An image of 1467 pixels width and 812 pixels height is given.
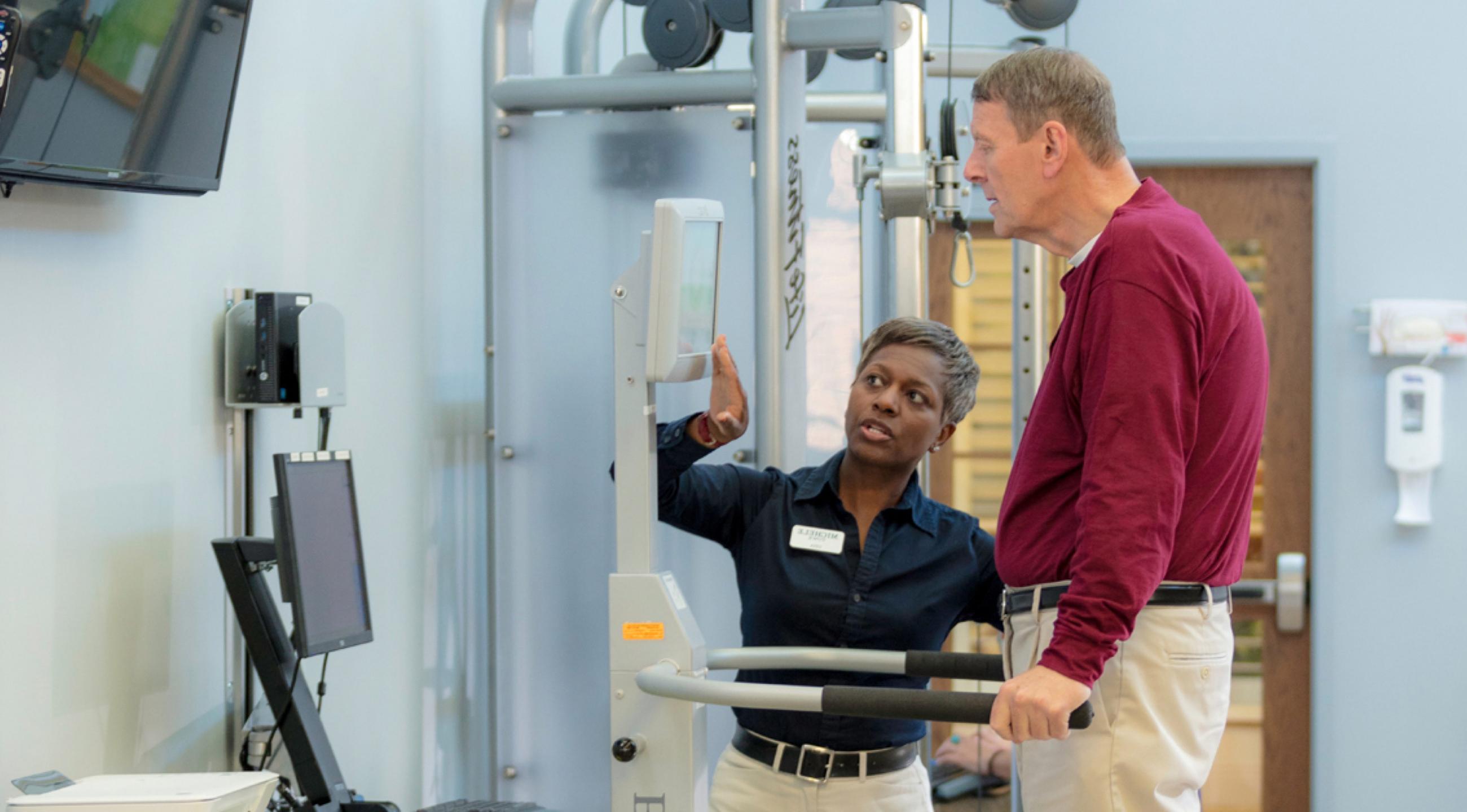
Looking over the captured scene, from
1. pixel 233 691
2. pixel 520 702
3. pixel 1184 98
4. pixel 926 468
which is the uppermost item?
pixel 1184 98

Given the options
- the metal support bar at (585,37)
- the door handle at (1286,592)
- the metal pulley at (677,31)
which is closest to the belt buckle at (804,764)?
the metal pulley at (677,31)

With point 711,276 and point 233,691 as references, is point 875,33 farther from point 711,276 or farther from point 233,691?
point 233,691

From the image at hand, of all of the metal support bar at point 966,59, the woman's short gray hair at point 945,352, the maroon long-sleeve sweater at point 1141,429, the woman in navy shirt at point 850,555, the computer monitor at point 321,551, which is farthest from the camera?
the metal support bar at point 966,59

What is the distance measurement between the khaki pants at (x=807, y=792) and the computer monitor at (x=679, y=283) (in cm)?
63

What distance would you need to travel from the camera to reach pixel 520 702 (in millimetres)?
3014

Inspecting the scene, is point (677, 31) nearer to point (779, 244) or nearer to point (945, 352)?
point (779, 244)

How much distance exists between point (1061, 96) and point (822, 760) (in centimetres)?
102

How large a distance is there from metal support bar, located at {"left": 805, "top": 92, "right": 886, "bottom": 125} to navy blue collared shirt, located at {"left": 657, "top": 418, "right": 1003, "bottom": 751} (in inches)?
35.6

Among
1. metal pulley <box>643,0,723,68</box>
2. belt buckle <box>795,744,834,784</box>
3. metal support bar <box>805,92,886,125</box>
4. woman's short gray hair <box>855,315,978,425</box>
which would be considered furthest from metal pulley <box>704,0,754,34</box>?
belt buckle <box>795,744,834,784</box>

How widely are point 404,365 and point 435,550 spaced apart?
44 cm

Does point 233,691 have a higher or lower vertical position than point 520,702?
higher

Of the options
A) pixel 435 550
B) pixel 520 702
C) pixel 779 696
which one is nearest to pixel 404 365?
pixel 435 550

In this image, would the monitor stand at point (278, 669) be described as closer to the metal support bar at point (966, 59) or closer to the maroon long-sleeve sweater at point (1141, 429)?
the maroon long-sleeve sweater at point (1141, 429)

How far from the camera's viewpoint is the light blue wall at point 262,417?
1812mm
